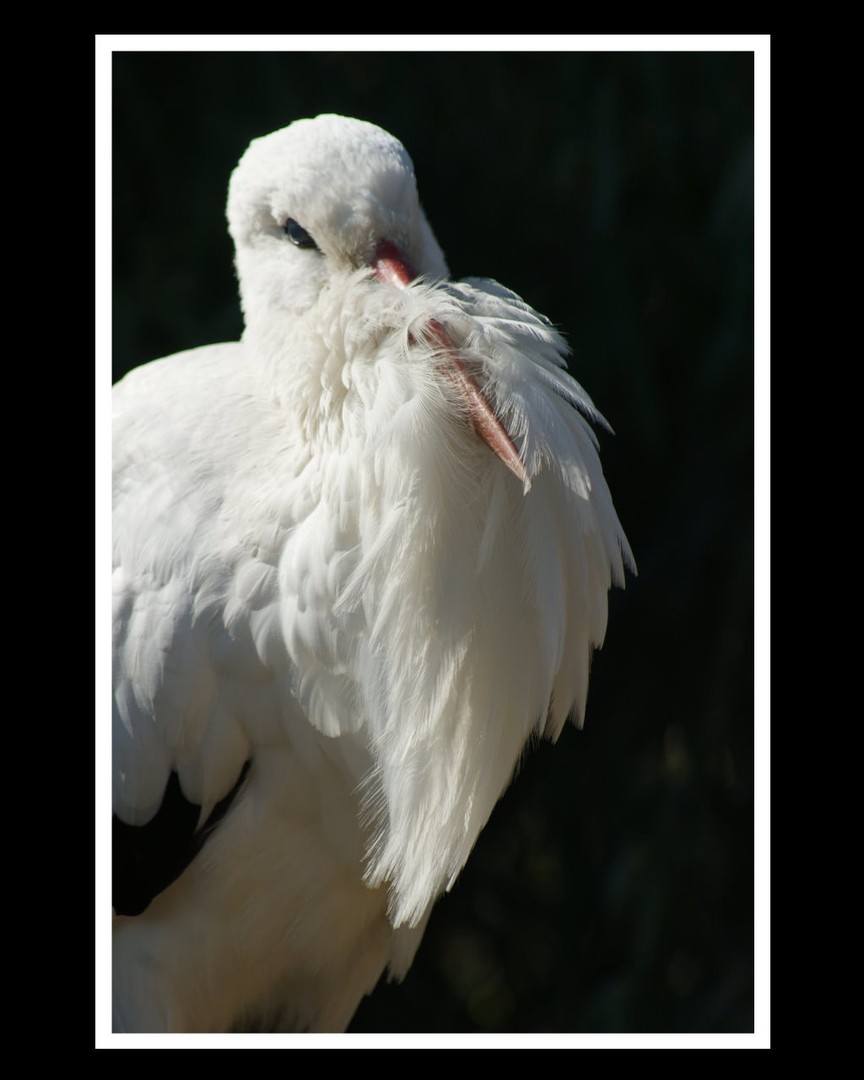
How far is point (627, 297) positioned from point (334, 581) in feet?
3.59

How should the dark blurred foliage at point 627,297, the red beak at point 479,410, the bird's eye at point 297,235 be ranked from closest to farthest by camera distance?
the red beak at point 479,410, the bird's eye at point 297,235, the dark blurred foliage at point 627,297

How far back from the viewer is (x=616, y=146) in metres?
1.94

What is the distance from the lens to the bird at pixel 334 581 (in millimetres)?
985

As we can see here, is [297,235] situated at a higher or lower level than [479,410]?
higher

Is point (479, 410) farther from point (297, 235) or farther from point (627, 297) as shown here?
point (627, 297)

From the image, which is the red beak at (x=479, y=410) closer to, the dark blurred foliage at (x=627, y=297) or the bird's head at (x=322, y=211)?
the bird's head at (x=322, y=211)

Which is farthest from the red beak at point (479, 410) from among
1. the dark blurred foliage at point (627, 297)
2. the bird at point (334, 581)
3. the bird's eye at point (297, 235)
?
the dark blurred foliage at point (627, 297)

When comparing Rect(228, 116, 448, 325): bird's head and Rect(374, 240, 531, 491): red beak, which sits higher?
Rect(228, 116, 448, 325): bird's head

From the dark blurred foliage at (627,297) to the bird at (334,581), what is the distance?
89cm

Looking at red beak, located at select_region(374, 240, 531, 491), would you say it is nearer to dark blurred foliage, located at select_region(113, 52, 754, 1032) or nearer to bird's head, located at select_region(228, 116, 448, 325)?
bird's head, located at select_region(228, 116, 448, 325)

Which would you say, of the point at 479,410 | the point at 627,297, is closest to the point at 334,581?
the point at 479,410

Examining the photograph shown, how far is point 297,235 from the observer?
1081 mm

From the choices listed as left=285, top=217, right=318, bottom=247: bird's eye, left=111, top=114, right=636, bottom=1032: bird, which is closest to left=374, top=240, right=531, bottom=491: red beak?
left=111, top=114, right=636, bottom=1032: bird

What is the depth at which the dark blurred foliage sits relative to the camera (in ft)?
6.33
